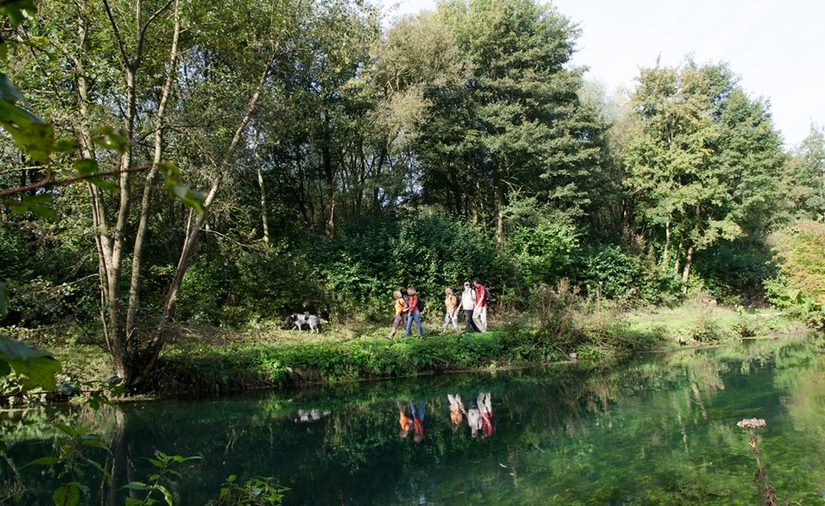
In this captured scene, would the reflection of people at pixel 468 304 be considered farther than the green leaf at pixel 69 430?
Yes

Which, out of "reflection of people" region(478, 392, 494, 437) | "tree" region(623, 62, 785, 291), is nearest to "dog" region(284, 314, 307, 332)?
"reflection of people" region(478, 392, 494, 437)

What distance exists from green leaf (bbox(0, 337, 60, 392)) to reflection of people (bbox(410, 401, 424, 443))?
7.40 meters

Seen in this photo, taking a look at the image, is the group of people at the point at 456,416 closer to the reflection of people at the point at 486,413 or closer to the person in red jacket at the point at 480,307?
the reflection of people at the point at 486,413

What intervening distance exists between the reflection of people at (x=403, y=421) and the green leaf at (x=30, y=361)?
25.1ft

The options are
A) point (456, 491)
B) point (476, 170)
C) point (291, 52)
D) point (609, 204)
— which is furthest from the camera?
point (609, 204)

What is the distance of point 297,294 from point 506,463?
11856mm

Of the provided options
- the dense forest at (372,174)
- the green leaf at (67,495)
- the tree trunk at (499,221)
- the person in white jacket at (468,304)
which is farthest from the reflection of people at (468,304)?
the green leaf at (67,495)

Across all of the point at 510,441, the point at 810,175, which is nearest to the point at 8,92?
the point at 510,441

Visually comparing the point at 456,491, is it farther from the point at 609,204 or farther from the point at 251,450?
the point at 609,204

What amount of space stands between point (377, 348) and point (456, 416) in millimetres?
4341

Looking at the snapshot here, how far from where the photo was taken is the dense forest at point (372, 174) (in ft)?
35.2

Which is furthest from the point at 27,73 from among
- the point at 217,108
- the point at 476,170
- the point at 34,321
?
the point at 476,170

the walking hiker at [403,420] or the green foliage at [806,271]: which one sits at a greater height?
the green foliage at [806,271]

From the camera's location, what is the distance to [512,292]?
2070 cm
